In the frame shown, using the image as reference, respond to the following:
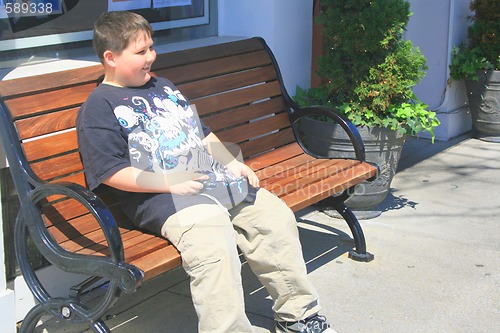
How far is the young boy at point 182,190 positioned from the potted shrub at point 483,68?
11.9 feet

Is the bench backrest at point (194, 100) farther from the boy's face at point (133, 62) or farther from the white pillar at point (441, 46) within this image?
the white pillar at point (441, 46)

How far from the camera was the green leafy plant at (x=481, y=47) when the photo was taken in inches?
252

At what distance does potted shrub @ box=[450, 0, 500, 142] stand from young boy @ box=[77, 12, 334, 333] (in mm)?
3625

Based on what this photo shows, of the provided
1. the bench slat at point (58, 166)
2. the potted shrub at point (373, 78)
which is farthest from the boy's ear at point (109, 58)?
the potted shrub at point (373, 78)

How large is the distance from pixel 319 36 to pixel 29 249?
321 centimetres

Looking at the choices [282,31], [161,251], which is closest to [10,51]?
[161,251]

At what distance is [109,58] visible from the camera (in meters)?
3.18

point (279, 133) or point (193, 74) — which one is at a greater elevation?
point (193, 74)

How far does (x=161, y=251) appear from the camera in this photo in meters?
2.96

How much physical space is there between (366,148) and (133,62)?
1908 millimetres

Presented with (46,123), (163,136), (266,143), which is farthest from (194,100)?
(46,123)

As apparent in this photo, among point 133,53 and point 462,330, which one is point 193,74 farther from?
point 462,330

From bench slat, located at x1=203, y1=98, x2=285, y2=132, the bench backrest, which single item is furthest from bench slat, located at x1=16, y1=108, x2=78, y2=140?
bench slat, located at x1=203, y1=98, x2=285, y2=132

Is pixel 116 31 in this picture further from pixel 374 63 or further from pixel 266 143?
pixel 374 63
